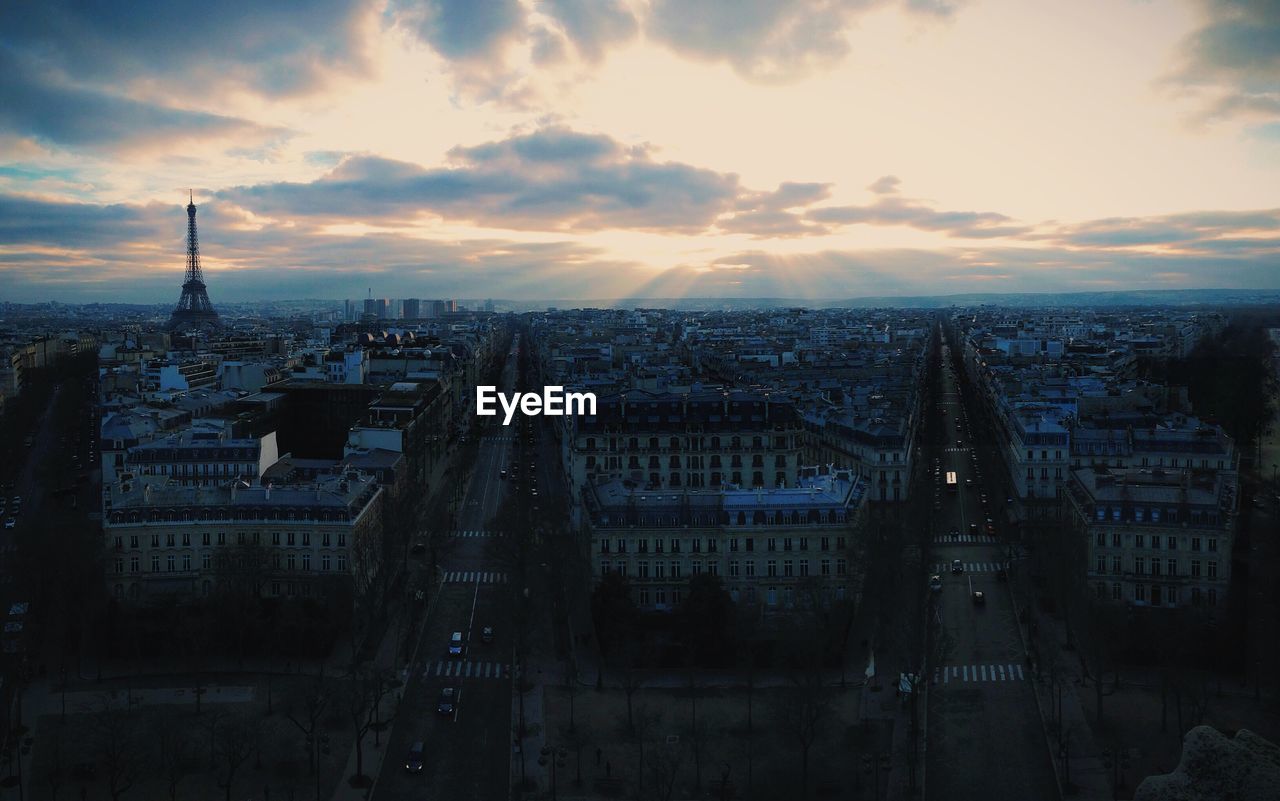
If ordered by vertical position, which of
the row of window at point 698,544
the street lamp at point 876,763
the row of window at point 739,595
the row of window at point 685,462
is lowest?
the street lamp at point 876,763

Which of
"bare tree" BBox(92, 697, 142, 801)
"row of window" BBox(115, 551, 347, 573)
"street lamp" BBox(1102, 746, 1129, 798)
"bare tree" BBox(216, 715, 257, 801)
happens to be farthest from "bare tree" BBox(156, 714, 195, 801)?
"street lamp" BBox(1102, 746, 1129, 798)

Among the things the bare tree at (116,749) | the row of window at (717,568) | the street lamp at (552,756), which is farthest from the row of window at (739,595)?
the bare tree at (116,749)

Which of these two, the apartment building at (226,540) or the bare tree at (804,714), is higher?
the apartment building at (226,540)

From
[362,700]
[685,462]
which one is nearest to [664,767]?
[362,700]

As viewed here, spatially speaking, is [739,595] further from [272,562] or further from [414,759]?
[272,562]

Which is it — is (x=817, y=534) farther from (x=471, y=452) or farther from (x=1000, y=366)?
(x=1000, y=366)

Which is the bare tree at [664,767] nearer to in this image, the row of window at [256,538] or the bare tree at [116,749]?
the bare tree at [116,749]

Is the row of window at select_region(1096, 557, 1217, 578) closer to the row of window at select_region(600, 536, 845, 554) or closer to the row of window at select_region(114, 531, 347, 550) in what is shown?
the row of window at select_region(600, 536, 845, 554)
